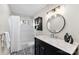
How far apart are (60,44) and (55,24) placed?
30 cm

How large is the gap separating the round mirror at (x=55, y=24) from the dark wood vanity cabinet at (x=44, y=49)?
9.2 inches

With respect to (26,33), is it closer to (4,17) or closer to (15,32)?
(15,32)

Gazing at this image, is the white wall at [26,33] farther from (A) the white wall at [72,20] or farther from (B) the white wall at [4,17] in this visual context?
(A) the white wall at [72,20]

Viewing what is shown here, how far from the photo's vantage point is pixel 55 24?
145 cm

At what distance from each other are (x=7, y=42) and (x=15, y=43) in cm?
12

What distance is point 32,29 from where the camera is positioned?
144 cm

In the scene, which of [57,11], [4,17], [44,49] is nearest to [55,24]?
[57,11]

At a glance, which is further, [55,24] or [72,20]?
[55,24]

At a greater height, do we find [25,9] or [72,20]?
[25,9]

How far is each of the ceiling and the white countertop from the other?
1.24 feet

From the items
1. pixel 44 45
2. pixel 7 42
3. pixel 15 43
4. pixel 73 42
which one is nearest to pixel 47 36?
pixel 44 45

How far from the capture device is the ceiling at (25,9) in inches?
55.2

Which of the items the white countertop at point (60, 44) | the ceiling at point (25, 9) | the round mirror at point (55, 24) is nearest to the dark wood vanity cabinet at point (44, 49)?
the white countertop at point (60, 44)
